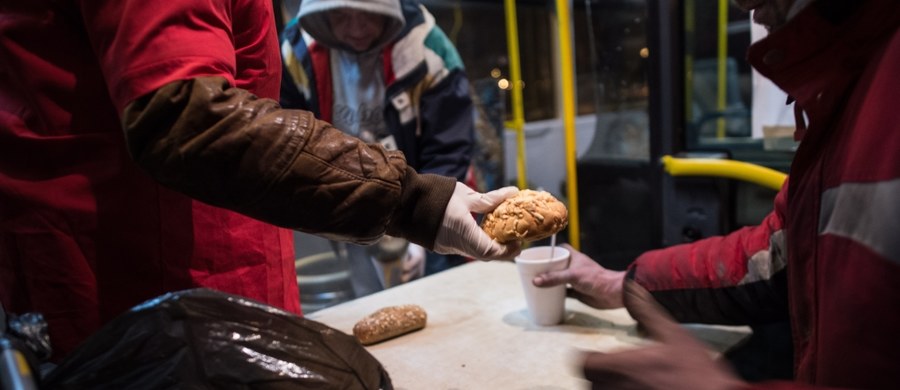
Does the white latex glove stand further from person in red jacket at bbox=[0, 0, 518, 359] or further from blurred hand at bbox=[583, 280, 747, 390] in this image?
blurred hand at bbox=[583, 280, 747, 390]

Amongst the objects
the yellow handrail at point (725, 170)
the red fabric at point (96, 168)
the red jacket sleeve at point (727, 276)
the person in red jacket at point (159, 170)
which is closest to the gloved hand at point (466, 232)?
the person in red jacket at point (159, 170)

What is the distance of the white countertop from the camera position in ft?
3.72

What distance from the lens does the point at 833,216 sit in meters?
0.76

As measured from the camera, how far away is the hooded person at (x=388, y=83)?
2.14 m

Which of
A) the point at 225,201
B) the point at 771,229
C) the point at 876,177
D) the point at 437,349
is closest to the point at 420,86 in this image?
the point at 437,349

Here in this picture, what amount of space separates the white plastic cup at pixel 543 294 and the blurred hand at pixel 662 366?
2.11ft

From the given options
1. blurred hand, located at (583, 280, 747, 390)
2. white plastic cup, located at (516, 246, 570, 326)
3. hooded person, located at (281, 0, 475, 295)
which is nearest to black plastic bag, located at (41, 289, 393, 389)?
blurred hand, located at (583, 280, 747, 390)

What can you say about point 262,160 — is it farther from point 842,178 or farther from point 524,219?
point 842,178

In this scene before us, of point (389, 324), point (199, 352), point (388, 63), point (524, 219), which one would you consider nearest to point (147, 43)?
point (199, 352)

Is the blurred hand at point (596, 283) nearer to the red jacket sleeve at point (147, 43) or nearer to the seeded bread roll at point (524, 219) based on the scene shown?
the seeded bread roll at point (524, 219)

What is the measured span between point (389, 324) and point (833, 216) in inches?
34.2

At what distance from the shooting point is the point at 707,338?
131 centimetres

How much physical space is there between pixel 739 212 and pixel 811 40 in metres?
1.36

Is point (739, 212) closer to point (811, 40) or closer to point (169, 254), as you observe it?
point (811, 40)
